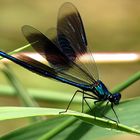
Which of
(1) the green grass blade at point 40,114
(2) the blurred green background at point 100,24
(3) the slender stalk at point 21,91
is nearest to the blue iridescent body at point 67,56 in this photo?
(3) the slender stalk at point 21,91

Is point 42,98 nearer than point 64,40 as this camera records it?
No

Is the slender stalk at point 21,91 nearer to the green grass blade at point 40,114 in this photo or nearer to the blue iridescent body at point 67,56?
the blue iridescent body at point 67,56

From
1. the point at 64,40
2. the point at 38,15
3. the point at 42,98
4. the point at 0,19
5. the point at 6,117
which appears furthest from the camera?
the point at 38,15

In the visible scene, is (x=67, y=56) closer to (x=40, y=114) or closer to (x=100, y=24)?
(x=40, y=114)

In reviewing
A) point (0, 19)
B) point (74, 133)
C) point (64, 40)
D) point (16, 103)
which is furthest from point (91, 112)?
point (0, 19)

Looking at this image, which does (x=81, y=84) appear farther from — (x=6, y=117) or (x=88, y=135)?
(x=6, y=117)

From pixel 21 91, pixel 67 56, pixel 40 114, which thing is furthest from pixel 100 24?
pixel 40 114

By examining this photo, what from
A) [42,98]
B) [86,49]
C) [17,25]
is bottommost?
[42,98]
